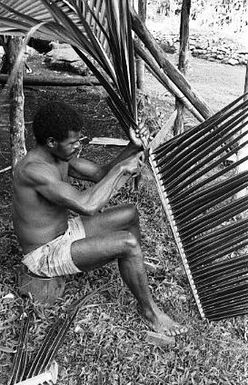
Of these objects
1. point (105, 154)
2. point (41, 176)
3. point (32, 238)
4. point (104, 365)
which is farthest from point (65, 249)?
point (105, 154)

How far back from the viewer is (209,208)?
2674 mm

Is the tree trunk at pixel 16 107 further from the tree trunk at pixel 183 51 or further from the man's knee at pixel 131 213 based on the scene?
the man's knee at pixel 131 213

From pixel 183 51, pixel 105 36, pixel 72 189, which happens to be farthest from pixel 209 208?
pixel 183 51

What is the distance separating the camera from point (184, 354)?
8.97 feet

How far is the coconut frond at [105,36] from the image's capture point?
7.10 ft

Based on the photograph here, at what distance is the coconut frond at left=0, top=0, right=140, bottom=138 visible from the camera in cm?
216

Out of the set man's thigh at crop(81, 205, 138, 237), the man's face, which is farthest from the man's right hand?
man's thigh at crop(81, 205, 138, 237)

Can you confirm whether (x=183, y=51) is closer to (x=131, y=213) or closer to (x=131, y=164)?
(x=131, y=213)

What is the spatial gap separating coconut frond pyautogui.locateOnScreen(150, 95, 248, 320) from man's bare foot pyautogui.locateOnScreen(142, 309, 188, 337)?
0.64ft

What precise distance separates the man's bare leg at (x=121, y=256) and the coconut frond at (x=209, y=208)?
9.4 inches

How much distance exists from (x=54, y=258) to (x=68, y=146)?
1.98ft

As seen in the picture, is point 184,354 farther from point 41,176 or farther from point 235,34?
point 235,34

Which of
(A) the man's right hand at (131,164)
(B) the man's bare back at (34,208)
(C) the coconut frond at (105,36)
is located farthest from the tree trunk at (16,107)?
(A) the man's right hand at (131,164)

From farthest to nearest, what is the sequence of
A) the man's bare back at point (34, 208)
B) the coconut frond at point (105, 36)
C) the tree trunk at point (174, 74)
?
the tree trunk at point (174, 74)
the man's bare back at point (34, 208)
the coconut frond at point (105, 36)
